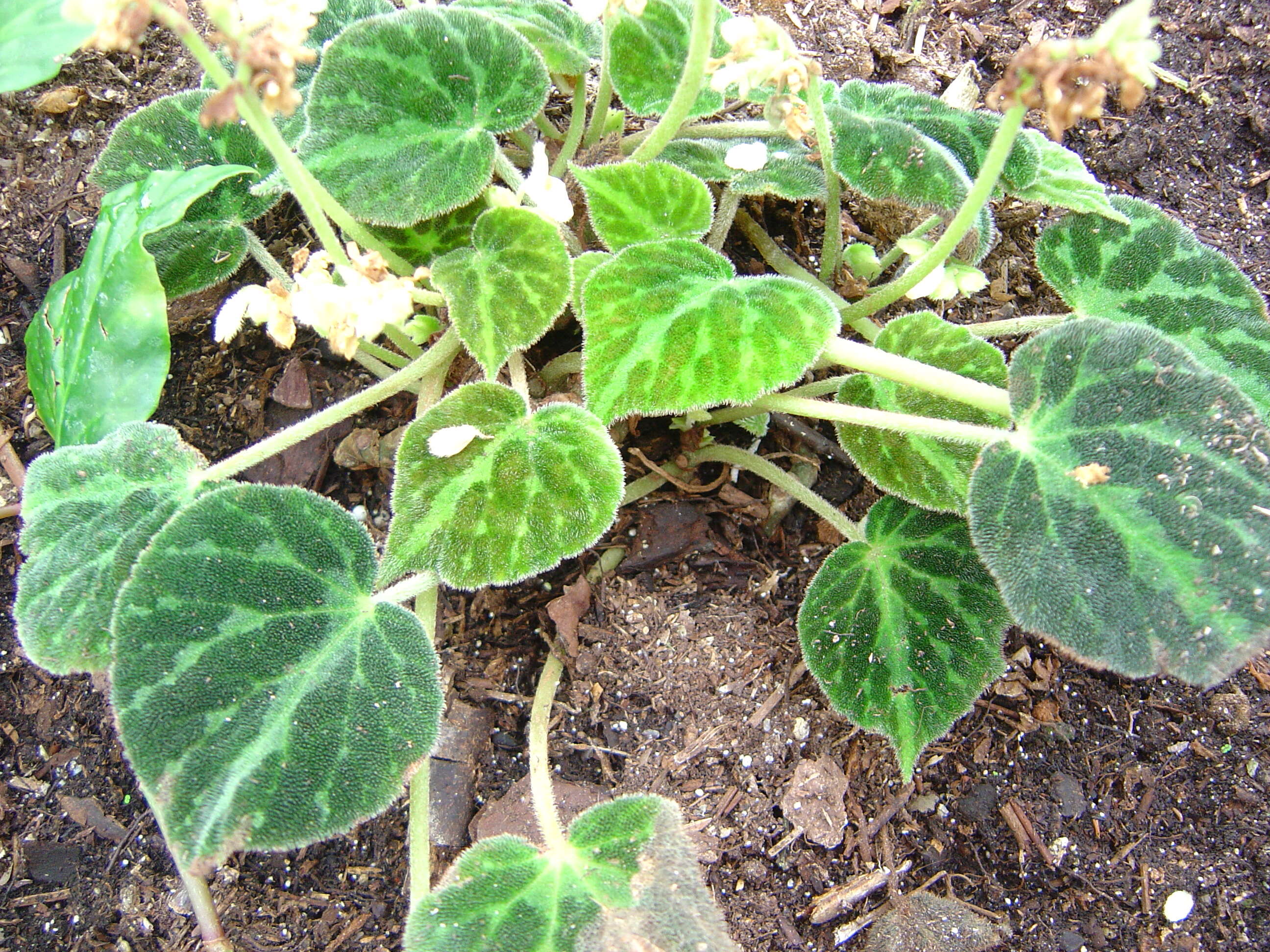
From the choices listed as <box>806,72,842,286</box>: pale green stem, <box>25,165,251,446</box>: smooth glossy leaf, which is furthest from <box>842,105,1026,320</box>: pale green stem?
<box>25,165,251,446</box>: smooth glossy leaf

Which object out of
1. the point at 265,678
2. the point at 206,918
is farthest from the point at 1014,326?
the point at 206,918

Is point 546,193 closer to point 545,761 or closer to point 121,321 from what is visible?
point 121,321

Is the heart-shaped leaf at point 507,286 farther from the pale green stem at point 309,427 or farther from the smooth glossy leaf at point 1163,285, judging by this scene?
the smooth glossy leaf at point 1163,285

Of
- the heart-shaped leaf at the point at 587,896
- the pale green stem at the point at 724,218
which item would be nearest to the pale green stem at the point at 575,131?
the pale green stem at the point at 724,218

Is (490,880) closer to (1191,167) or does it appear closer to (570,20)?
(570,20)

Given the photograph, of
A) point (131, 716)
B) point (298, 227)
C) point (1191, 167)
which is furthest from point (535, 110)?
point (1191, 167)

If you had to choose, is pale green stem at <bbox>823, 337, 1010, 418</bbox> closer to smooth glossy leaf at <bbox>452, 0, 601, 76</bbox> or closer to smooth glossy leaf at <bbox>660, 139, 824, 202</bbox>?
smooth glossy leaf at <bbox>660, 139, 824, 202</bbox>
